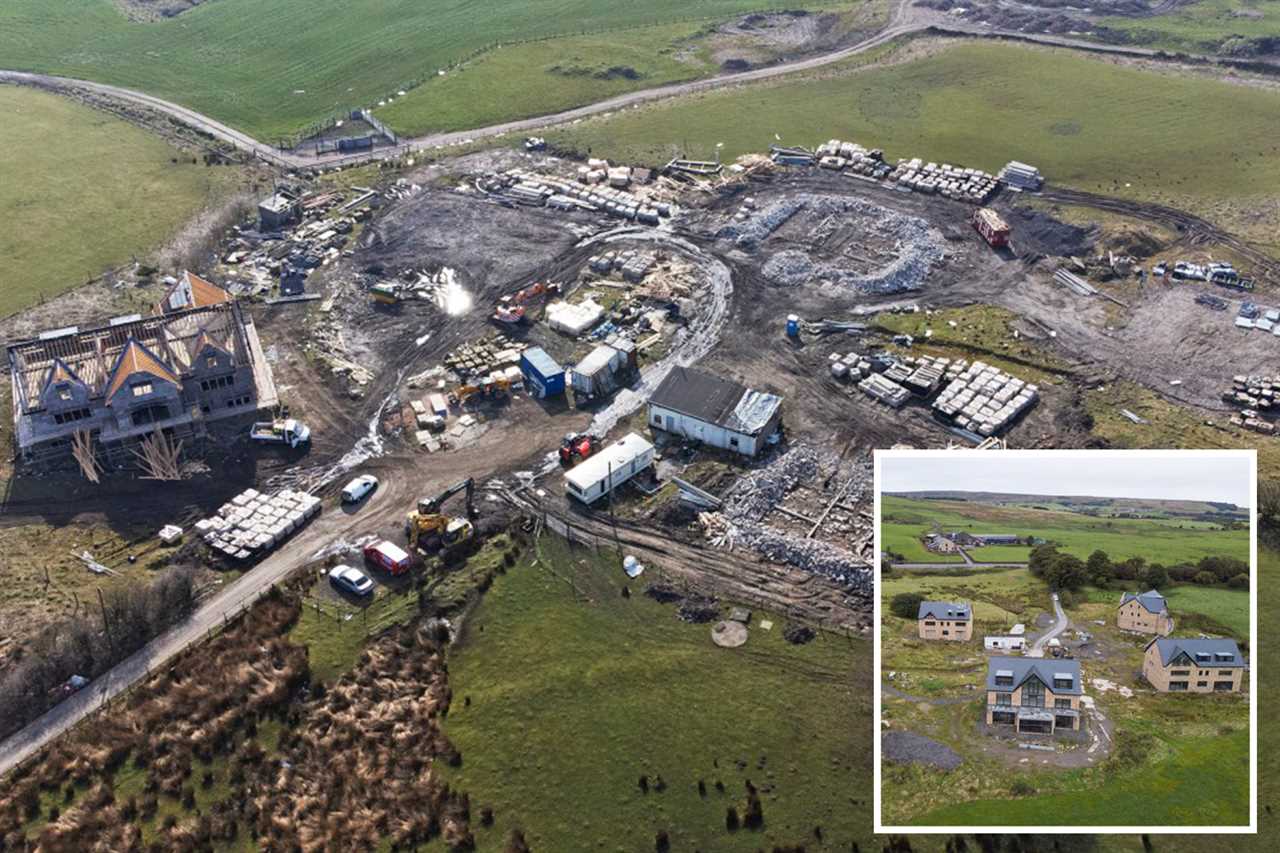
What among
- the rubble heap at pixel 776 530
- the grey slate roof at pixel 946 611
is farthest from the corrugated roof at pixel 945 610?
the rubble heap at pixel 776 530

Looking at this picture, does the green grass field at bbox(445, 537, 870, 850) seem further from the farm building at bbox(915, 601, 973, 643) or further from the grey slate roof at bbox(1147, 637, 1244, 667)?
the grey slate roof at bbox(1147, 637, 1244, 667)

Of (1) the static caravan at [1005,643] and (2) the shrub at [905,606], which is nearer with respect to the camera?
(1) the static caravan at [1005,643]

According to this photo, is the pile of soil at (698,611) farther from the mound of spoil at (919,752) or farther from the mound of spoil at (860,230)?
the mound of spoil at (860,230)

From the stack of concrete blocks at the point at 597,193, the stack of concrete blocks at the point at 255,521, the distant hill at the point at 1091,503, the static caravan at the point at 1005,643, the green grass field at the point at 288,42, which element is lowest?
the stack of concrete blocks at the point at 255,521

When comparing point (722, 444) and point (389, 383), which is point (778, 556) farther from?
point (389, 383)

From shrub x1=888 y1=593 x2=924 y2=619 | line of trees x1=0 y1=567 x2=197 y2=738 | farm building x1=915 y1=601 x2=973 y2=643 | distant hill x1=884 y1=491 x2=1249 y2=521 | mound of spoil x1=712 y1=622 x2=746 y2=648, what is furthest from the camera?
mound of spoil x1=712 y1=622 x2=746 y2=648

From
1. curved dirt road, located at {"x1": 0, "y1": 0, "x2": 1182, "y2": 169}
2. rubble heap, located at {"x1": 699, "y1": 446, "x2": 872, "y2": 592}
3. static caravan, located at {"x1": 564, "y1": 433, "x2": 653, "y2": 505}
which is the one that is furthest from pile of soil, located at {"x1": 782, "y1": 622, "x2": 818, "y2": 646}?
curved dirt road, located at {"x1": 0, "y1": 0, "x2": 1182, "y2": 169}
